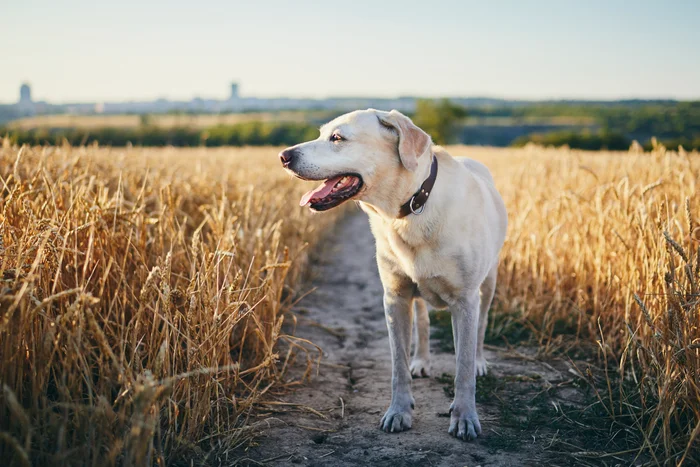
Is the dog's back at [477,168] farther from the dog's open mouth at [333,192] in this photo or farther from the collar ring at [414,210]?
the dog's open mouth at [333,192]

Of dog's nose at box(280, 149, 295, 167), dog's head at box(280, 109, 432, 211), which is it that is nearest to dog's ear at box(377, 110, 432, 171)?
dog's head at box(280, 109, 432, 211)

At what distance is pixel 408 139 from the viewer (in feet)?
10.8

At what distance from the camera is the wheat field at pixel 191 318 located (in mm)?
2377

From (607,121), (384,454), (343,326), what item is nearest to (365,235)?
(343,326)

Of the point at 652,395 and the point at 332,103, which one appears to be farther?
the point at 332,103

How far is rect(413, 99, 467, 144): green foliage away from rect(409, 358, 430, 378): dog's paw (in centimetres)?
9409

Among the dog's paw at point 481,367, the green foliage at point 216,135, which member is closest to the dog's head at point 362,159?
the dog's paw at point 481,367

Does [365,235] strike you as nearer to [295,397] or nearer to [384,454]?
[295,397]

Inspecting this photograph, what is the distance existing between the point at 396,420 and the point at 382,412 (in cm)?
31

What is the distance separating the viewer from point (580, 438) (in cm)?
324

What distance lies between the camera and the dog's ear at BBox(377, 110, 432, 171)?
3.28 m

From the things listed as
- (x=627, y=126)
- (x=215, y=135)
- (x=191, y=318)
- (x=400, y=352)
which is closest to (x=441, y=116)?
(x=627, y=126)

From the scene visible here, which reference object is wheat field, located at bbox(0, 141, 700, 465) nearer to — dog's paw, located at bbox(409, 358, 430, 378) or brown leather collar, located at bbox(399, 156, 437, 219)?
brown leather collar, located at bbox(399, 156, 437, 219)

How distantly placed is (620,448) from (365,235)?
28.7ft
